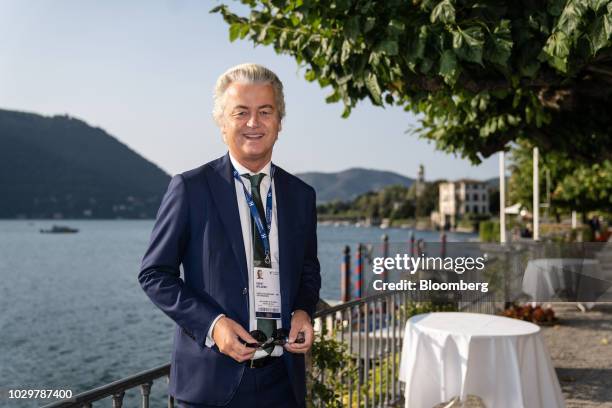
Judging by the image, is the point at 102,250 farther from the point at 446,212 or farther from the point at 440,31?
the point at 440,31

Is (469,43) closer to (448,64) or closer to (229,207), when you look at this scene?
(448,64)

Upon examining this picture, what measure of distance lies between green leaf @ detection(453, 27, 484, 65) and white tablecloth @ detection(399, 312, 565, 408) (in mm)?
2173

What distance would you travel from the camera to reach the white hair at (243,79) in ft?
6.79

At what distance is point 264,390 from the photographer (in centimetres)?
206

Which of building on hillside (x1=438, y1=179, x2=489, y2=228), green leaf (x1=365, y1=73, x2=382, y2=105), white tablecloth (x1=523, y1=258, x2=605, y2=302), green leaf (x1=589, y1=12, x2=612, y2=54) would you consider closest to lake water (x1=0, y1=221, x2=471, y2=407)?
green leaf (x1=365, y1=73, x2=382, y2=105)

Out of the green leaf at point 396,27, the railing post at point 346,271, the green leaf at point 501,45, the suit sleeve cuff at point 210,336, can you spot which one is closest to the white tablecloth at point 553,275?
the green leaf at point 501,45

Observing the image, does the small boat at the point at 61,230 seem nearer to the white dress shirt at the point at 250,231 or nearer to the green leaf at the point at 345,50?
the green leaf at the point at 345,50

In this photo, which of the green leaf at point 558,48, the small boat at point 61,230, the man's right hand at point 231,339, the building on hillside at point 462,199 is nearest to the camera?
the man's right hand at point 231,339

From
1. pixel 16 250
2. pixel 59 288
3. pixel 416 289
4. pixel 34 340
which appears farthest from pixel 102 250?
pixel 416 289

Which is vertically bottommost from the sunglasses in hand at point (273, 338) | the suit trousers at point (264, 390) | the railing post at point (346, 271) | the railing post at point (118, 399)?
the railing post at point (346, 271)

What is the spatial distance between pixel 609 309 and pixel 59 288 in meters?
58.1

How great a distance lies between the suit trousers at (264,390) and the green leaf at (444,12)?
2428mm

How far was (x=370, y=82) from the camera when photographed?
4.14m

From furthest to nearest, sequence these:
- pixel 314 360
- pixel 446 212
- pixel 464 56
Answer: pixel 446 212, pixel 314 360, pixel 464 56
